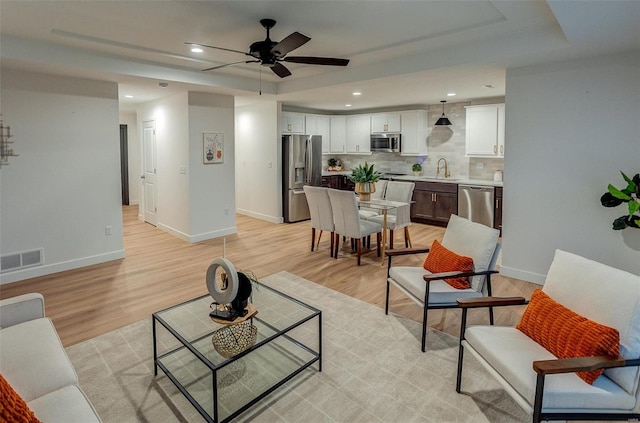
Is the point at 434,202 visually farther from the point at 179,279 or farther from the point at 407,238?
the point at 179,279

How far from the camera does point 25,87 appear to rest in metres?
4.27

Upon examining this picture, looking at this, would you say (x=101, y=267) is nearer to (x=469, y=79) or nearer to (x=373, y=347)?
(x=373, y=347)

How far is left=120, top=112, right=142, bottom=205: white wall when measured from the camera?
9.06m

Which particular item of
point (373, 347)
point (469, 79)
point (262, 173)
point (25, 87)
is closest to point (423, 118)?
point (469, 79)

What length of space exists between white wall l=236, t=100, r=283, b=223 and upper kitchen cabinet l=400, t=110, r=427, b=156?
265 centimetres

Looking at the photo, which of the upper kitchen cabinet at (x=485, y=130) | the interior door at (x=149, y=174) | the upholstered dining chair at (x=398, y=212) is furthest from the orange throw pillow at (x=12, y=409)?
the upper kitchen cabinet at (x=485, y=130)

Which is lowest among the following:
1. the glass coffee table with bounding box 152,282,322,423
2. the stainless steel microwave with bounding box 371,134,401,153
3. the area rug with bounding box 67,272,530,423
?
the area rug with bounding box 67,272,530,423

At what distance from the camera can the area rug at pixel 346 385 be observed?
2.20m

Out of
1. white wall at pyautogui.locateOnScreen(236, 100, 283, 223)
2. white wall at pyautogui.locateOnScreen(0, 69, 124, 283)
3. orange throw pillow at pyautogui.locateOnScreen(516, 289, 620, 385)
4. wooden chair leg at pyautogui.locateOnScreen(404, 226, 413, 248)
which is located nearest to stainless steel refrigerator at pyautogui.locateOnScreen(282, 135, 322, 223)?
white wall at pyautogui.locateOnScreen(236, 100, 283, 223)

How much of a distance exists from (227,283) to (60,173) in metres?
3.51

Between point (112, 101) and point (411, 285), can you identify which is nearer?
point (411, 285)

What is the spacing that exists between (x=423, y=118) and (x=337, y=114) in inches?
86.0

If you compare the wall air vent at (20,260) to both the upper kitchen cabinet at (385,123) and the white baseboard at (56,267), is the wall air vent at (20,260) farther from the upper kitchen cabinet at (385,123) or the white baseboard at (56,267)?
the upper kitchen cabinet at (385,123)

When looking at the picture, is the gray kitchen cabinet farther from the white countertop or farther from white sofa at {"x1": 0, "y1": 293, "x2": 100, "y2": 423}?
white sofa at {"x1": 0, "y1": 293, "x2": 100, "y2": 423}
